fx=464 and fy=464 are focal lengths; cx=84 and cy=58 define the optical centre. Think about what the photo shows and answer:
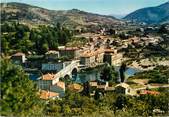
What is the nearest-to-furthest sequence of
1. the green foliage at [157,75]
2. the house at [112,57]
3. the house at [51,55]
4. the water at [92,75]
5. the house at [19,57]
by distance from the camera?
the green foliage at [157,75] → the water at [92,75] → the house at [19,57] → the house at [51,55] → the house at [112,57]

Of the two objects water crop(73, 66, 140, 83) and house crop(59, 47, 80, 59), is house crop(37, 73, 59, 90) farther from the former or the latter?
house crop(59, 47, 80, 59)

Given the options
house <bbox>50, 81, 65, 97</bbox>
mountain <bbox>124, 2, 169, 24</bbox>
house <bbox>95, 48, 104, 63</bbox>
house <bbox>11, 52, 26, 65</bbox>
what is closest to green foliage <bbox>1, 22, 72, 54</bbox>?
house <bbox>11, 52, 26, 65</bbox>

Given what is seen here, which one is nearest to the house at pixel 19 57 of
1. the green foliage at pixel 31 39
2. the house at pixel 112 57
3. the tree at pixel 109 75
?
the green foliage at pixel 31 39

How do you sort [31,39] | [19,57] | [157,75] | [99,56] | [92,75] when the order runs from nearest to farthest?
[157,75]
[92,75]
[19,57]
[99,56]
[31,39]

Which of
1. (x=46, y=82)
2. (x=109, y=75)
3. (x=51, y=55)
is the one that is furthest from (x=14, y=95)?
(x=51, y=55)

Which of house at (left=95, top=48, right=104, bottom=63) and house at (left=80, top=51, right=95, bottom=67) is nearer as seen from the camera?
house at (left=80, top=51, right=95, bottom=67)

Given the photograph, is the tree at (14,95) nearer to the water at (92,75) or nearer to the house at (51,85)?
the house at (51,85)

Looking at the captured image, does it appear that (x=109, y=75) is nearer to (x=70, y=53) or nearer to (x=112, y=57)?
(x=112, y=57)

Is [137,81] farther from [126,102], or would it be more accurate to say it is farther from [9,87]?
[9,87]
